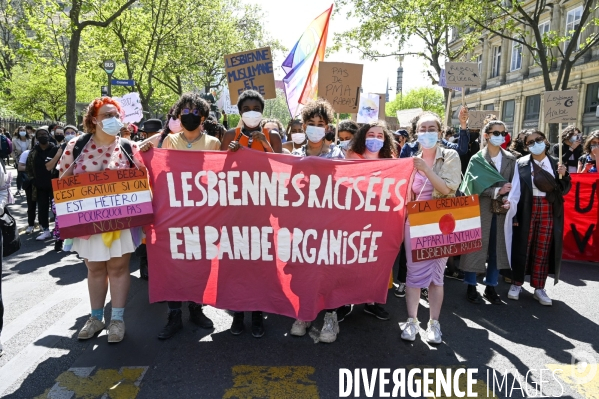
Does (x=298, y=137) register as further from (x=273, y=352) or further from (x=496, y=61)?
(x=496, y=61)

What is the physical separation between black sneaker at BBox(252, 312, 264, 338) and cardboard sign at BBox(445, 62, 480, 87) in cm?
457

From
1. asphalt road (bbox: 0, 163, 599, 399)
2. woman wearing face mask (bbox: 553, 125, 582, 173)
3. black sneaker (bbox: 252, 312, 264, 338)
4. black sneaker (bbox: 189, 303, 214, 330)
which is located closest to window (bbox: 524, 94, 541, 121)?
woman wearing face mask (bbox: 553, 125, 582, 173)

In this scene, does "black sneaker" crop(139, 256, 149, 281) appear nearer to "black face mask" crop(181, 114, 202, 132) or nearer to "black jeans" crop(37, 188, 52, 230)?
"black face mask" crop(181, 114, 202, 132)

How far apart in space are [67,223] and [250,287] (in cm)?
156

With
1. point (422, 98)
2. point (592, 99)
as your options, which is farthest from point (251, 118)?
point (422, 98)

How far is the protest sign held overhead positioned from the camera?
12.1ft

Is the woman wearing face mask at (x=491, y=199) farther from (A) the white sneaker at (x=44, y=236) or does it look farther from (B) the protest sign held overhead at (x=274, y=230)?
(A) the white sneaker at (x=44, y=236)

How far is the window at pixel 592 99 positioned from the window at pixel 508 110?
29.4 feet

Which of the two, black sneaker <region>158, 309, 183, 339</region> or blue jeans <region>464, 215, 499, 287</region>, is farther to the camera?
blue jeans <region>464, 215, 499, 287</region>

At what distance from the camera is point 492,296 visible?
16.2 ft

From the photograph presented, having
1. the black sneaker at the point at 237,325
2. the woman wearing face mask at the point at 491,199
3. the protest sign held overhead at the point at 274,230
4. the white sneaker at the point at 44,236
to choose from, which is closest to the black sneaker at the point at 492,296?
the woman wearing face mask at the point at 491,199

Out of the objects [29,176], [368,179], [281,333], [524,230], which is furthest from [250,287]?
[29,176]

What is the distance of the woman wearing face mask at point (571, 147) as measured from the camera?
293 inches

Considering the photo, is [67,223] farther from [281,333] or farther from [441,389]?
[441,389]
